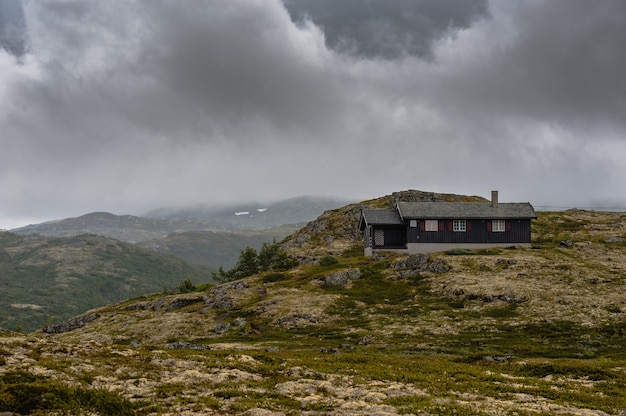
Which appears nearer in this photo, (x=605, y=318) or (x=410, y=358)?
(x=410, y=358)

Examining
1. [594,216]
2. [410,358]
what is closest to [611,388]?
[410,358]

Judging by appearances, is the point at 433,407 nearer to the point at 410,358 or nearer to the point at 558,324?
the point at 410,358

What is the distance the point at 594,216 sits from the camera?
134875 millimetres

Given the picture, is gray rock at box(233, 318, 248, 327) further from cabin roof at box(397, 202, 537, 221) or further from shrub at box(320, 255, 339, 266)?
cabin roof at box(397, 202, 537, 221)

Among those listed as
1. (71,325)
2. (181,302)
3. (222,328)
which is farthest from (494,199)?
(71,325)

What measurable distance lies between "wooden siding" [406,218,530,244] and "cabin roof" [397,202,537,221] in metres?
1.26

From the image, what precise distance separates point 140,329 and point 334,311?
26823mm

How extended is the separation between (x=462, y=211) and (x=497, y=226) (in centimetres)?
751

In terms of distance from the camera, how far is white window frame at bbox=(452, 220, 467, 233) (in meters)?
91.4

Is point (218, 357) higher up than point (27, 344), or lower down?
lower down

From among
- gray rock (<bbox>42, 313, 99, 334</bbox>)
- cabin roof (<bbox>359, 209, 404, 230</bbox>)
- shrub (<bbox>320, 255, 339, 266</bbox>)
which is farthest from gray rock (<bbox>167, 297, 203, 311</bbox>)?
cabin roof (<bbox>359, 209, 404, 230</bbox>)

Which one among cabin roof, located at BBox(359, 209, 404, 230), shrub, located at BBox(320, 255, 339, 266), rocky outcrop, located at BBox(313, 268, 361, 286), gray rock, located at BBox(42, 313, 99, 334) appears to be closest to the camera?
gray rock, located at BBox(42, 313, 99, 334)

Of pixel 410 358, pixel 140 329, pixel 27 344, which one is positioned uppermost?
pixel 27 344

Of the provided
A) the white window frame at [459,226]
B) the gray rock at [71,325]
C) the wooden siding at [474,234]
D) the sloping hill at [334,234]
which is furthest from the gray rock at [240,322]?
the white window frame at [459,226]
